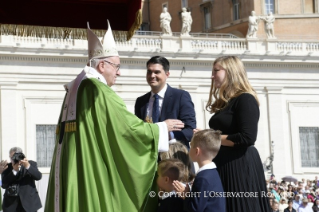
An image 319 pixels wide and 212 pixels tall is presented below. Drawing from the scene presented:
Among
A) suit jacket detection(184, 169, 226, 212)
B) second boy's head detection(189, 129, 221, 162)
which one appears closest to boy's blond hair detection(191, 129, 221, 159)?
second boy's head detection(189, 129, 221, 162)

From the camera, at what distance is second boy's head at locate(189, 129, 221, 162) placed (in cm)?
715

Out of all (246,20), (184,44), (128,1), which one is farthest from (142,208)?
(246,20)

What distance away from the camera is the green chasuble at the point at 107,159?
728 centimetres

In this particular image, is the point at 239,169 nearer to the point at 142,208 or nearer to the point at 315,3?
the point at 142,208

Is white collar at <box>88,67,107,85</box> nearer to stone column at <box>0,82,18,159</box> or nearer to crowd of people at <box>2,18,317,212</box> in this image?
crowd of people at <box>2,18,317,212</box>

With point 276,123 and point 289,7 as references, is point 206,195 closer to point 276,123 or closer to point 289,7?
point 276,123

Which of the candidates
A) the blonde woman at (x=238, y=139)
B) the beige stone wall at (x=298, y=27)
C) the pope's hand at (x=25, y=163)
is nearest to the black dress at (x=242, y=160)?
the blonde woman at (x=238, y=139)

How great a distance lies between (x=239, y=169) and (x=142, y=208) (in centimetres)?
93

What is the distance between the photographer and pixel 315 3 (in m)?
46.4

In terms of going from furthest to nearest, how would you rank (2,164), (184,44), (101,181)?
(184,44), (2,164), (101,181)

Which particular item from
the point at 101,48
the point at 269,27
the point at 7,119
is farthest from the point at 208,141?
the point at 269,27

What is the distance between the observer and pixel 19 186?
12.8 m

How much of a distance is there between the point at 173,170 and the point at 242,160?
0.62m

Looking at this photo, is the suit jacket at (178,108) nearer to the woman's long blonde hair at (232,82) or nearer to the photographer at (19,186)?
the woman's long blonde hair at (232,82)
